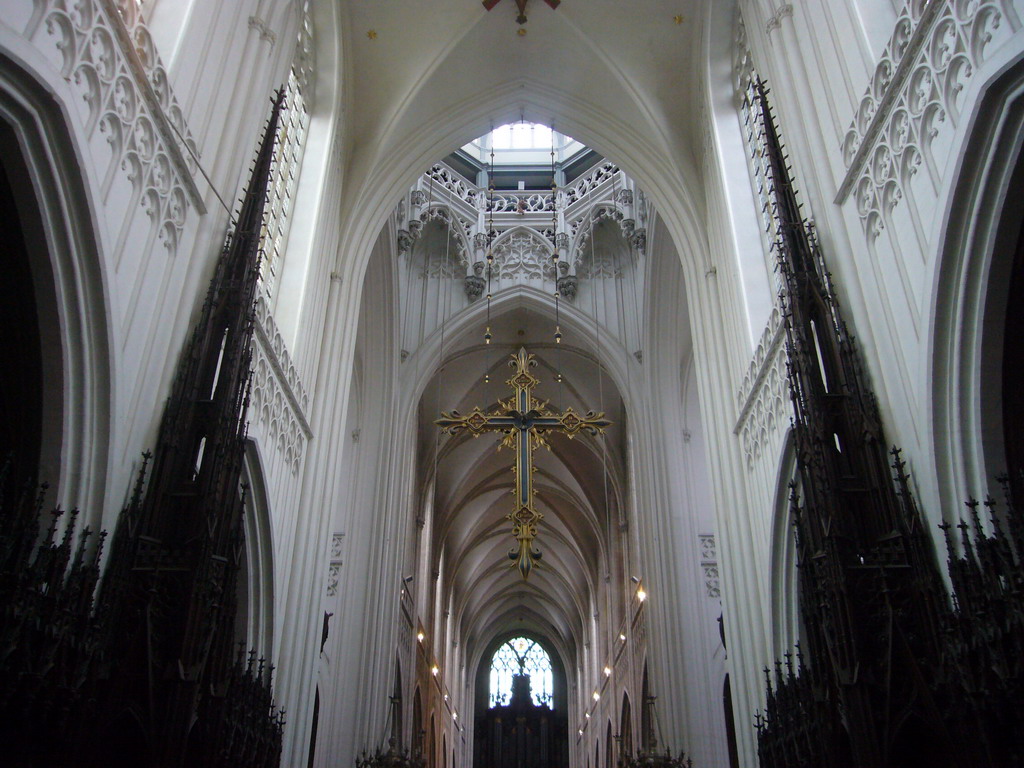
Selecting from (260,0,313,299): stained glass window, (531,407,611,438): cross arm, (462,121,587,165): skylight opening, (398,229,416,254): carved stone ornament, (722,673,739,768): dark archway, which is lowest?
(722,673,739,768): dark archway

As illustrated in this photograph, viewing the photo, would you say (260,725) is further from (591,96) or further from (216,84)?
(591,96)

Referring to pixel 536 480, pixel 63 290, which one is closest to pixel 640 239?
pixel 536 480

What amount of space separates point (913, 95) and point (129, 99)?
6.08 metres

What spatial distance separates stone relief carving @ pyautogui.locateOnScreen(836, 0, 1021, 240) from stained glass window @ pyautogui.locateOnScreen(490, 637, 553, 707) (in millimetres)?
40240

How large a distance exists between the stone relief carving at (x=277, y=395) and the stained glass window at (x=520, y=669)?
36.4m

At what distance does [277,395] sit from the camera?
1012cm

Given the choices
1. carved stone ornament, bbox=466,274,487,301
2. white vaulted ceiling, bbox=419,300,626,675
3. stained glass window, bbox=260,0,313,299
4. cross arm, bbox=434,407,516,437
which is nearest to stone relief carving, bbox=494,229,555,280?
carved stone ornament, bbox=466,274,487,301

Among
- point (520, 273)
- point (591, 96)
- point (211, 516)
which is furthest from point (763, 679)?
point (520, 273)

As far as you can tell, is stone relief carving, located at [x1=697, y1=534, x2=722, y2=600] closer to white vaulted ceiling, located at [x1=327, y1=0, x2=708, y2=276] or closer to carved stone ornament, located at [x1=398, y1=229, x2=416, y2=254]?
white vaulted ceiling, located at [x1=327, y1=0, x2=708, y2=276]

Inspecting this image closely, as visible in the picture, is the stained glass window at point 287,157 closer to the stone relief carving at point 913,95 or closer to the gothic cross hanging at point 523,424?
the gothic cross hanging at point 523,424

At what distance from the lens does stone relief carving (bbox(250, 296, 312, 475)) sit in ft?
30.7

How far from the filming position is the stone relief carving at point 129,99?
5.70 m

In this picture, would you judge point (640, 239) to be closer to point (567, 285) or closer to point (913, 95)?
point (567, 285)

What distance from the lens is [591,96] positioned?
1499 centimetres
